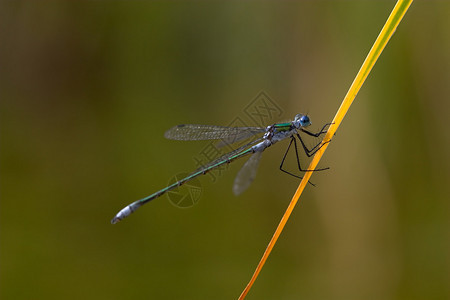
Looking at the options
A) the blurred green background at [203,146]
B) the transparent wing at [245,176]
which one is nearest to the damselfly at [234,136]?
the transparent wing at [245,176]

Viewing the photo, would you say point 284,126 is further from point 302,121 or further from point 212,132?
point 212,132

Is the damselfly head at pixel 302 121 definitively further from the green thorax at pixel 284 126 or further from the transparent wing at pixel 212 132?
the transparent wing at pixel 212 132

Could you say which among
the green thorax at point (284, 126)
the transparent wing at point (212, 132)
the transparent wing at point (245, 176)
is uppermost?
the transparent wing at point (212, 132)

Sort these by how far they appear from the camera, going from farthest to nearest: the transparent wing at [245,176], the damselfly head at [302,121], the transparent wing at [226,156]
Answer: the transparent wing at [226,156], the damselfly head at [302,121], the transparent wing at [245,176]

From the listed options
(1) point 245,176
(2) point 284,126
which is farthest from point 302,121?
(1) point 245,176

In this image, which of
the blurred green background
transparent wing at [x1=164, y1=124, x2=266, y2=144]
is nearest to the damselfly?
transparent wing at [x1=164, y1=124, x2=266, y2=144]

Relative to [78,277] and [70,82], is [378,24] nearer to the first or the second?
[70,82]

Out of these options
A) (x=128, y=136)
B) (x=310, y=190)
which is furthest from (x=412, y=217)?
(x=128, y=136)
